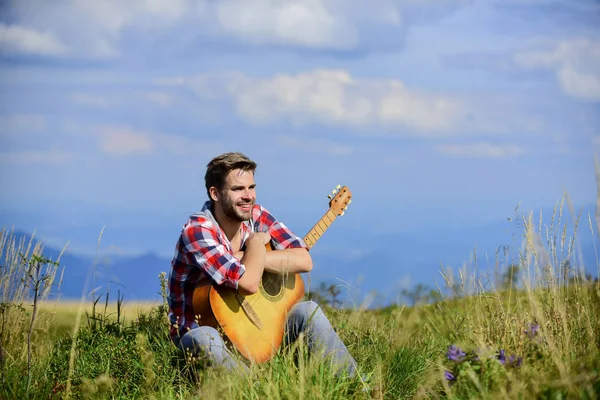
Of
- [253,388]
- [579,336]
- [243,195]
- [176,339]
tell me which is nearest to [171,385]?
[176,339]

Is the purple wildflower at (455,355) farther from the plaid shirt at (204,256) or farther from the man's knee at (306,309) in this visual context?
the plaid shirt at (204,256)

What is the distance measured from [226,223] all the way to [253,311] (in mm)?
631

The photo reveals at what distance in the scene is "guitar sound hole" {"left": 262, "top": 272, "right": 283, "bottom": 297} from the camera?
529 cm

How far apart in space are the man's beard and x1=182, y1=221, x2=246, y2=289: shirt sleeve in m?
0.23

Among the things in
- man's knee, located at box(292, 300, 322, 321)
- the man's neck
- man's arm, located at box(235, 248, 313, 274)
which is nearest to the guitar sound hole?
man's arm, located at box(235, 248, 313, 274)

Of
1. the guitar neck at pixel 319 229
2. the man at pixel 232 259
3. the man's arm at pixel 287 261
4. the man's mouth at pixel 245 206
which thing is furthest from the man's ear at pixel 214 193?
the guitar neck at pixel 319 229

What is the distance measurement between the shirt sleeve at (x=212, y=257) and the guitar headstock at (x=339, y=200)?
110 cm

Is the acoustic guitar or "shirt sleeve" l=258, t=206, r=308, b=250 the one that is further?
"shirt sleeve" l=258, t=206, r=308, b=250

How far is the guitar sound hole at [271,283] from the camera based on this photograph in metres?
5.29

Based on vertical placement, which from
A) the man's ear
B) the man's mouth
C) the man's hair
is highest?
the man's hair

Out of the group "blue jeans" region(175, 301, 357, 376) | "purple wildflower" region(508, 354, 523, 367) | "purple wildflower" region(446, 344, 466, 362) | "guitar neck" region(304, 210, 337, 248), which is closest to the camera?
"purple wildflower" region(446, 344, 466, 362)

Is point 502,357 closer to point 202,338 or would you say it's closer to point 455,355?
point 455,355

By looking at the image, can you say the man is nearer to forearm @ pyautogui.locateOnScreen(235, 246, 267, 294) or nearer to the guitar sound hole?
forearm @ pyautogui.locateOnScreen(235, 246, 267, 294)

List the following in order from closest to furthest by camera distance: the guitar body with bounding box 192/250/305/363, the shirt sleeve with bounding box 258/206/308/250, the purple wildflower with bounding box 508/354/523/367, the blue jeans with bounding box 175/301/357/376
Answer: the purple wildflower with bounding box 508/354/523/367
the blue jeans with bounding box 175/301/357/376
the guitar body with bounding box 192/250/305/363
the shirt sleeve with bounding box 258/206/308/250
